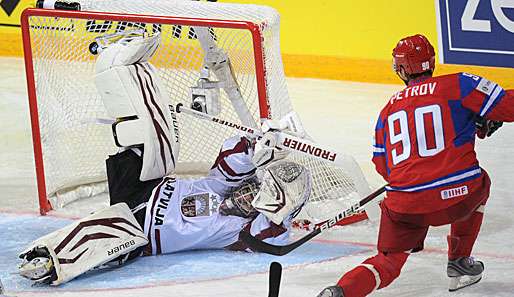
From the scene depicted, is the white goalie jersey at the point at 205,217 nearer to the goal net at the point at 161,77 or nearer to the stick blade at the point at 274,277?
the goal net at the point at 161,77

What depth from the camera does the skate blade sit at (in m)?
3.85

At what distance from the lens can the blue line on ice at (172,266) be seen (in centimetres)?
399

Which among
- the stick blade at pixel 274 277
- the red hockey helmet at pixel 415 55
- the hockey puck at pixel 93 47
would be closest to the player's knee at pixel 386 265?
the stick blade at pixel 274 277

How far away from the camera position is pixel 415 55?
357cm

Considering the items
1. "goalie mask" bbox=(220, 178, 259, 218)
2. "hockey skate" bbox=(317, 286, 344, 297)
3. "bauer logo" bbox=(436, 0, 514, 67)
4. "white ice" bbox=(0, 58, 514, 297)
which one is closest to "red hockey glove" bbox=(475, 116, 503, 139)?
"white ice" bbox=(0, 58, 514, 297)

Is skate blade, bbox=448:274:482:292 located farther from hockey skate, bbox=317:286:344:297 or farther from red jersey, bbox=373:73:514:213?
hockey skate, bbox=317:286:344:297

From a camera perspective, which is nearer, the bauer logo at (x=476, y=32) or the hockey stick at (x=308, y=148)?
the hockey stick at (x=308, y=148)

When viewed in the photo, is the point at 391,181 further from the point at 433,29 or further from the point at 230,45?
the point at 433,29

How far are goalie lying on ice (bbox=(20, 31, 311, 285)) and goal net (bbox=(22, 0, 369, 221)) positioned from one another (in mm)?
212

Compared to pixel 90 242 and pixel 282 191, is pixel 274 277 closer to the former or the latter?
pixel 282 191

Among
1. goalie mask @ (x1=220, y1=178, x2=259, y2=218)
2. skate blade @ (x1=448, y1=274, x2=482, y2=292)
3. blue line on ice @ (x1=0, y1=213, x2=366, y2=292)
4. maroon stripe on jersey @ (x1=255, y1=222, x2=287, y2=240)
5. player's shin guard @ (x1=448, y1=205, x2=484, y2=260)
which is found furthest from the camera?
goalie mask @ (x1=220, y1=178, x2=259, y2=218)

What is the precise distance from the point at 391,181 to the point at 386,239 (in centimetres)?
17

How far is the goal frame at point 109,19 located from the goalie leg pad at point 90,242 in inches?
26.3

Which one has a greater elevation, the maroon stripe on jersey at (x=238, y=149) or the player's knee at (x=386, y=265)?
the maroon stripe on jersey at (x=238, y=149)
